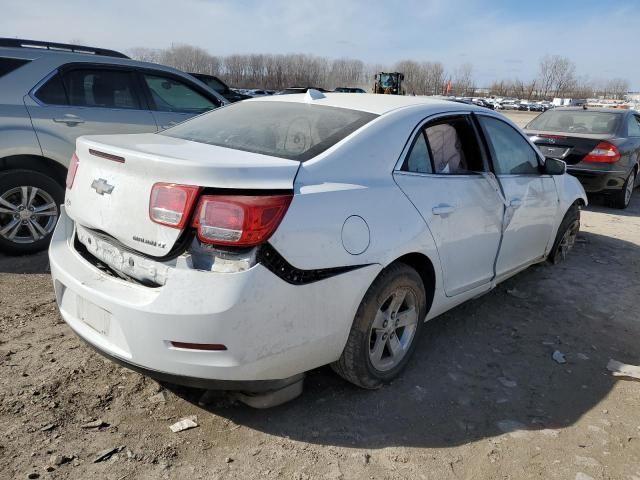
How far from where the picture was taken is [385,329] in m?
2.89

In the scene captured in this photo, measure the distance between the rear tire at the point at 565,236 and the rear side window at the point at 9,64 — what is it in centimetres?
520

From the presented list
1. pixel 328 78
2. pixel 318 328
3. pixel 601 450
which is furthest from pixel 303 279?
pixel 328 78

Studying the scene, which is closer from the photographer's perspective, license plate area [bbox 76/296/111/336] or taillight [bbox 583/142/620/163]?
license plate area [bbox 76/296/111/336]

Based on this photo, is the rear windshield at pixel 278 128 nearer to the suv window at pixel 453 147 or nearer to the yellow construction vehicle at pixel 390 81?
the suv window at pixel 453 147

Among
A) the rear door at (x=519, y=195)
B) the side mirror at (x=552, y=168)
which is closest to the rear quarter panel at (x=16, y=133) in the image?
the rear door at (x=519, y=195)

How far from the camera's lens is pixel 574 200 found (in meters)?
5.07

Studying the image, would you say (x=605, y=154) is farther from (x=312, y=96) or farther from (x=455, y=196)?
(x=312, y=96)

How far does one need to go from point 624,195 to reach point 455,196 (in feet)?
21.2

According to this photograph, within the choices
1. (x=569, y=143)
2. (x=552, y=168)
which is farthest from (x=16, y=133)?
(x=569, y=143)

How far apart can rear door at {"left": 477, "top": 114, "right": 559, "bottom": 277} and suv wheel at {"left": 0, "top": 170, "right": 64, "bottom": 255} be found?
12.5ft

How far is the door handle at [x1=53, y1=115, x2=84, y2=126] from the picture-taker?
4.86 meters

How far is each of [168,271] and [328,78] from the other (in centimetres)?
10904

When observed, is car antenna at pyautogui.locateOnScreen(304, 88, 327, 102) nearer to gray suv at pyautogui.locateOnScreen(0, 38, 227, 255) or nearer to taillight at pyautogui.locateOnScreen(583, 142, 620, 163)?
gray suv at pyautogui.locateOnScreen(0, 38, 227, 255)

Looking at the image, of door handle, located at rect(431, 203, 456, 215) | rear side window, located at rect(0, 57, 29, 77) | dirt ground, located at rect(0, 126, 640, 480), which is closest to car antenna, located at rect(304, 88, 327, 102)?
door handle, located at rect(431, 203, 456, 215)
